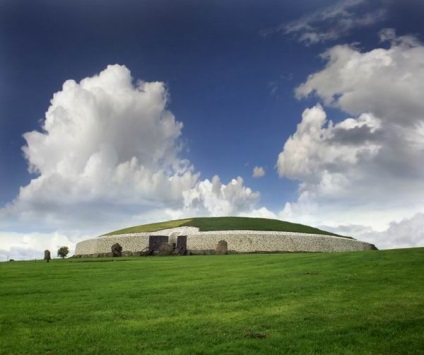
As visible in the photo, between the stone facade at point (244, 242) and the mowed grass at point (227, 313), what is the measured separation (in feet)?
132

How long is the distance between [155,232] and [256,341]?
7037cm

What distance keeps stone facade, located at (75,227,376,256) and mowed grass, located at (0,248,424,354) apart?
4037 centimetres

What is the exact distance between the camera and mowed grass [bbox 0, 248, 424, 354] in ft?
47.3

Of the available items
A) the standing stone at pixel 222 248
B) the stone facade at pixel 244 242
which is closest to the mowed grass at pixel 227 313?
the standing stone at pixel 222 248

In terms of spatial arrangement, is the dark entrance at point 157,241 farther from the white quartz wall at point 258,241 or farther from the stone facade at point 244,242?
the white quartz wall at point 258,241

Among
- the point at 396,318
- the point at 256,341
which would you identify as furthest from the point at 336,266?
the point at 256,341

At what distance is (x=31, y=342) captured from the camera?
1544 cm

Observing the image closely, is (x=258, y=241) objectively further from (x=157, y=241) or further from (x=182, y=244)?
(x=157, y=241)

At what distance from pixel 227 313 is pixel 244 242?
2080 inches

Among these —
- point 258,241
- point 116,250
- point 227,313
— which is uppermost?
point 258,241

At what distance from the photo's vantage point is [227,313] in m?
18.7

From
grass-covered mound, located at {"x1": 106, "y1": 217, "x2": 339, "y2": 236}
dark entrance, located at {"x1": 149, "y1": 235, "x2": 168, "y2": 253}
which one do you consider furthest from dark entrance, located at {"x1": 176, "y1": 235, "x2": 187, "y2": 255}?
grass-covered mound, located at {"x1": 106, "y1": 217, "x2": 339, "y2": 236}

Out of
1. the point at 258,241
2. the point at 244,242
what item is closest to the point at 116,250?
the point at 244,242

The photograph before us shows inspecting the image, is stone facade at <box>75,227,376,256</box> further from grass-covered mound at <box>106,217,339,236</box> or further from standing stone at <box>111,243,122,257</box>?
grass-covered mound at <box>106,217,339,236</box>
